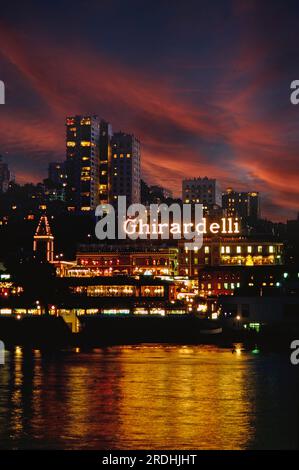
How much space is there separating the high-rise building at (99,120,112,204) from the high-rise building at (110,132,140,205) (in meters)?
0.70

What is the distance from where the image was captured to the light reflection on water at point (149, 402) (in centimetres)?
2697

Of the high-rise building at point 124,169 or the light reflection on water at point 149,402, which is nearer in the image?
the light reflection on water at point 149,402

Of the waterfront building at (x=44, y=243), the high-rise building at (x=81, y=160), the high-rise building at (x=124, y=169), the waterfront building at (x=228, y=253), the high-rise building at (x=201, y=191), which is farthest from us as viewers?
the high-rise building at (x=201, y=191)

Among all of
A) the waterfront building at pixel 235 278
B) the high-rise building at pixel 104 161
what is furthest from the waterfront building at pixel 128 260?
the high-rise building at pixel 104 161

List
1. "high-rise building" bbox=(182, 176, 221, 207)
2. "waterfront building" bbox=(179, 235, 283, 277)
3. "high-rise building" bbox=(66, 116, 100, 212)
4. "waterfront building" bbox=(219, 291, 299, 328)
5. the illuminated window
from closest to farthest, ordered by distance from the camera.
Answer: "waterfront building" bbox=(219, 291, 299, 328) < "waterfront building" bbox=(179, 235, 283, 277) < "high-rise building" bbox=(66, 116, 100, 212) < the illuminated window < "high-rise building" bbox=(182, 176, 221, 207)

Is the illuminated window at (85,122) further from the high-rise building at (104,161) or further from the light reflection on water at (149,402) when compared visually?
the light reflection on water at (149,402)

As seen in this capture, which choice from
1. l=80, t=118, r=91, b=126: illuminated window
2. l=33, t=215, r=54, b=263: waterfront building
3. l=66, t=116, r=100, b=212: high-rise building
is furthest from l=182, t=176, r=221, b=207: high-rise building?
l=33, t=215, r=54, b=263: waterfront building

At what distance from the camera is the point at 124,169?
137250mm

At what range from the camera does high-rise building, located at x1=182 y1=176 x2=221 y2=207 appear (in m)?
143

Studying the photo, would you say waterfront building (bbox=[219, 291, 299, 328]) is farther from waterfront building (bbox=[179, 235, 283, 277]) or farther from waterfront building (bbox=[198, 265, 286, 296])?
waterfront building (bbox=[179, 235, 283, 277])

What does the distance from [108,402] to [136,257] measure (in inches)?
2713

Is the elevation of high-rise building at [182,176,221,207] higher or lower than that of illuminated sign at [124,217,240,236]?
higher

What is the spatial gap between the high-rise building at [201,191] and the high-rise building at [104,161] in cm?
1465

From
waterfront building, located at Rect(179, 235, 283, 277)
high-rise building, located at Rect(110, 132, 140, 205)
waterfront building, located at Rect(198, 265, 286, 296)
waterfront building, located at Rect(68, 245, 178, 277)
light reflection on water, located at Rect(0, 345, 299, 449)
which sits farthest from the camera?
high-rise building, located at Rect(110, 132, 140, 205)
